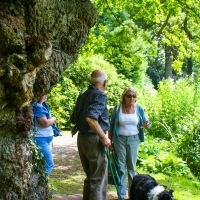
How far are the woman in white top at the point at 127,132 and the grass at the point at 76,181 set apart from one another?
3.45 ft

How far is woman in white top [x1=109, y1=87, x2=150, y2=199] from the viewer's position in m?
6.32

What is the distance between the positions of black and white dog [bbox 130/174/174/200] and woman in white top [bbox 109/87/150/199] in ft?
1.39

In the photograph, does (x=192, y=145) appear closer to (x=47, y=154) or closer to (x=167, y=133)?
(x=167, y=133)

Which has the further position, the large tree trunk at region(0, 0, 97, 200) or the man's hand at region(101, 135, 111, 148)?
the man's hand at region(101, 135, 111, 148)

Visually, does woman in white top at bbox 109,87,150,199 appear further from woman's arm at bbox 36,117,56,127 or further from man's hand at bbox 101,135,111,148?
woman's arm at bbox 36,117,56,127

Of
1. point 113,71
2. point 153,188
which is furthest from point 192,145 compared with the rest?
point 113,71

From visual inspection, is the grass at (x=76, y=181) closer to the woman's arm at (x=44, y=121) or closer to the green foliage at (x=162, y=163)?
the green foliage at (x=162, y=163)

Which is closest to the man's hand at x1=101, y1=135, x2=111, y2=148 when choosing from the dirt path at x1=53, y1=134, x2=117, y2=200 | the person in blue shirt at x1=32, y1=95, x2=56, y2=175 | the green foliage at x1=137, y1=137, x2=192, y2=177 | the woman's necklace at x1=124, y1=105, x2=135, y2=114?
the person in blue shirt at x1=32, y1=95, x2=56, y2=175

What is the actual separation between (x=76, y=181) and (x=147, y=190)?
2.70 meters

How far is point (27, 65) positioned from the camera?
154 inches

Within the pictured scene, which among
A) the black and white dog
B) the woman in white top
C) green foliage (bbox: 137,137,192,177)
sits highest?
the woman in white top

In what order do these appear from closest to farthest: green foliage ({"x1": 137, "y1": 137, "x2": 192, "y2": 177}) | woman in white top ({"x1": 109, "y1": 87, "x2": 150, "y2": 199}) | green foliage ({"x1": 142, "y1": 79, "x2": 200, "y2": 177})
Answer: woman in white top ({"x1": 109, "y1": 87, "x2": 150, "y2": 199})
green foliage ({"x1": 137, "y1": 137, "x2": 192, "y2": 177})
green foliage ({"x1": 142, "y1": 79, "x2": 200, "y2": 177})

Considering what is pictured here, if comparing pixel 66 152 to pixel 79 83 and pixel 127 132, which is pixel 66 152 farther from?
pixel 79 83

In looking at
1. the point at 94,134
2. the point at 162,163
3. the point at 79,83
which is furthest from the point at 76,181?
the point at 79,83
